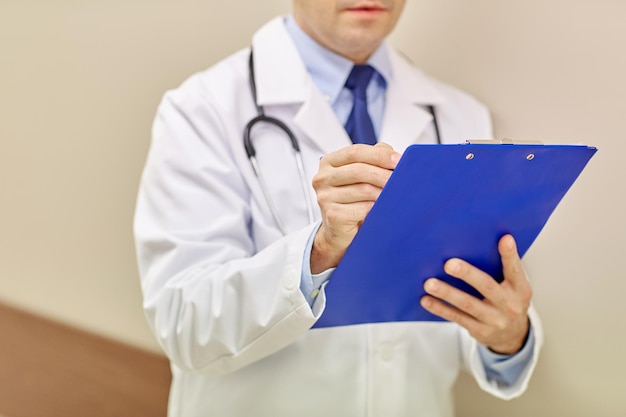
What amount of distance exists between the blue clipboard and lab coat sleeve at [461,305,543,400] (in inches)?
7.4

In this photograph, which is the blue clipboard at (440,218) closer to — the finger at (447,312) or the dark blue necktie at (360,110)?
the finger at (447,312)

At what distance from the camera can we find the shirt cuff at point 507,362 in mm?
1039

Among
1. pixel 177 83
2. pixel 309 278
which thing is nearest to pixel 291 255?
pixel 309 278

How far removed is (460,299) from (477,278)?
0.05 metres

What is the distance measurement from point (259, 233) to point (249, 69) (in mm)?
281

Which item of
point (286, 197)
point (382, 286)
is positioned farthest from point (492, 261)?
point (286, 197)

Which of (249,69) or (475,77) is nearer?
(249,69)

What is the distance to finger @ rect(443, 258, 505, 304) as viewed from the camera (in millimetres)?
852

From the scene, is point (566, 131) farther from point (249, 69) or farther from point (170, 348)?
point (170, 348)

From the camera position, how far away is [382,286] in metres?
0.87

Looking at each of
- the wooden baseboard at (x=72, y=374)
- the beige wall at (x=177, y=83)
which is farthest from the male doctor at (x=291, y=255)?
the wooden baseboard at (x=72, y=374)

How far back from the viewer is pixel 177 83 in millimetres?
1467

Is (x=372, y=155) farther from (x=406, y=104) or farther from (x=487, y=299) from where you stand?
(x=406, y=104)

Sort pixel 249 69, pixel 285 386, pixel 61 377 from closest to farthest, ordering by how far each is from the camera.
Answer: pixel 285 386, pixel 249 69, pixel 61 377
